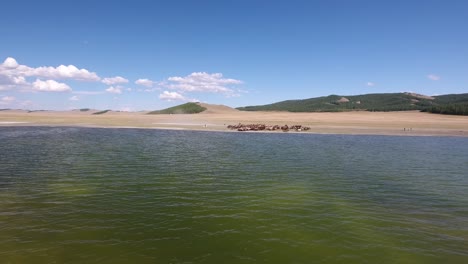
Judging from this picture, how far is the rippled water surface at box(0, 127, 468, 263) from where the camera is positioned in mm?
11344

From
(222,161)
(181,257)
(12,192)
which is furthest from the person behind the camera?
(222,161)

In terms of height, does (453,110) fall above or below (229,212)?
above

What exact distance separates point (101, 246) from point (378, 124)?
75843 mm

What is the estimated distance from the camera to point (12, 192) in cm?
1816

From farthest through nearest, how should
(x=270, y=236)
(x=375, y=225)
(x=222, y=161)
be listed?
(x=222, y=161)
(x=375, y=225)
(x=270, y=236)

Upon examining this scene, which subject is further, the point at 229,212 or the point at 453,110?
the point at 453,110

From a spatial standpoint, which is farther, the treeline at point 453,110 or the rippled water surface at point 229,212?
the treeline at point 453,110

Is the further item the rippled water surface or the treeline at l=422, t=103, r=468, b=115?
the treeline at l=422, t=103, r=468, b=115

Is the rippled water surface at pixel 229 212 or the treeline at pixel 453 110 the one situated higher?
the treeline at pixel 453 110

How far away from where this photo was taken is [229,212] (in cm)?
1542

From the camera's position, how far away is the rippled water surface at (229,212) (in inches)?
447

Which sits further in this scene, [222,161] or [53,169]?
[222,161]

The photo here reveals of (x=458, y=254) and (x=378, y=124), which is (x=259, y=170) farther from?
(x=378, y=124)

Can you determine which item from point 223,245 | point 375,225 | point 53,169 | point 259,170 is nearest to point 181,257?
point 223,245
